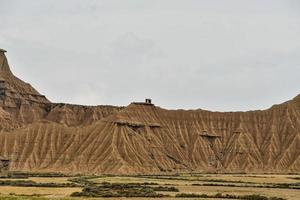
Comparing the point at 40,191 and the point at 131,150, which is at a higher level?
the point at 131,150

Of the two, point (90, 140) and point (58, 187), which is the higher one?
point (90, 140)

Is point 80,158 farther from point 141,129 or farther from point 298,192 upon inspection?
point 298,192

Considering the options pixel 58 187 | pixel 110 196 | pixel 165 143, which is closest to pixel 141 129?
pixel 165 143

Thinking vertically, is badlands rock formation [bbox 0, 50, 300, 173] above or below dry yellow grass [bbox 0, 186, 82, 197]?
above

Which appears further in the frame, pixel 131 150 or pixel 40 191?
pixel 131 150

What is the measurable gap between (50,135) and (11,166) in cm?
1803

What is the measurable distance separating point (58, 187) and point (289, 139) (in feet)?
351

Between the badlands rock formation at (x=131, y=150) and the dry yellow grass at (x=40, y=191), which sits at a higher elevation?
the badlands rock formation at (x=131, y=150)

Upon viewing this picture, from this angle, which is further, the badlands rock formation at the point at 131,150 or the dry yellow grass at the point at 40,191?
the badlands rock formation at the point at 131,150

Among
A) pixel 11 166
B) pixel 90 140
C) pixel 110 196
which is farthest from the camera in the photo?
pixel 90 140

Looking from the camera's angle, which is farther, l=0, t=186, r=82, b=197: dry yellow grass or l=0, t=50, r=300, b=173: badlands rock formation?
l=0, t=50, r=300, b=173: badlands rock formation

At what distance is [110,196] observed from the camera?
86000 mm

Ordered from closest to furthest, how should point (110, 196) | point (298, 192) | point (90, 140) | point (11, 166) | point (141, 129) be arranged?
point (110, 196), point (298, 192), point (11, 166), point (90, 140), point (141, 129)

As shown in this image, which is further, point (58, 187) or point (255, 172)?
point (255, 172)
